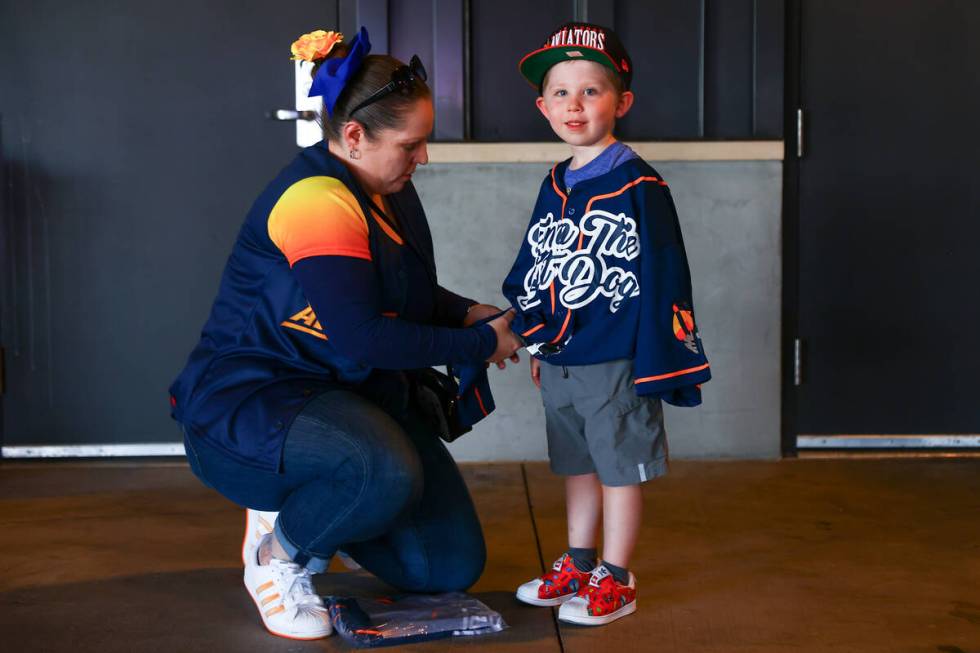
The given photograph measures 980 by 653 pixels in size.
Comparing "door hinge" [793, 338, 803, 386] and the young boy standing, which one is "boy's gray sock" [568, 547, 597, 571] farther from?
"door hinge" [793, 338, 803, 386]

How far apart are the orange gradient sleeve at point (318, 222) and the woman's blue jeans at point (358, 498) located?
30 cm

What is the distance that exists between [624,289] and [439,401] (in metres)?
0.51

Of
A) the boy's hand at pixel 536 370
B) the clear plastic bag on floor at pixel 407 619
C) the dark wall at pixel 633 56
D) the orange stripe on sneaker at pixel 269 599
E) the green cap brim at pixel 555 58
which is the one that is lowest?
the clear plastic bag on floor at pixel 407 619

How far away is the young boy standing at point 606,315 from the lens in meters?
2.29

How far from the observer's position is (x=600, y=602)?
2.30 metres

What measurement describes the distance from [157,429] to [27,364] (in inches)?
19.1

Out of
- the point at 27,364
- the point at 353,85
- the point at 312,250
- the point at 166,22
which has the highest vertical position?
the point at 166,22

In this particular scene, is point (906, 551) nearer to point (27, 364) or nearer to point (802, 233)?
point (802, 233)

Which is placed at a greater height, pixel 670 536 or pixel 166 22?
pixel 166 22

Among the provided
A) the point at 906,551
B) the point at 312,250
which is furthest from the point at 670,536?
the point at 312,250

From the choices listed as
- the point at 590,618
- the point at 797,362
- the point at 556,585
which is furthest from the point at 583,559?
the point at 797,362

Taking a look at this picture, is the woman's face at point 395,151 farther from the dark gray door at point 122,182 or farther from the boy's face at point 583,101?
the dark gray door at point 122,182

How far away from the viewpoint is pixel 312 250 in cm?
213

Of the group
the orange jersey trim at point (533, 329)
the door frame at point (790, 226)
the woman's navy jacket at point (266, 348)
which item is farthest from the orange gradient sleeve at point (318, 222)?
the door frame at point (790, 226)
